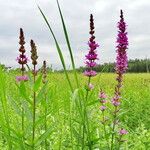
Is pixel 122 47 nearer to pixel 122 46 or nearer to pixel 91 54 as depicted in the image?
pixel 122 46

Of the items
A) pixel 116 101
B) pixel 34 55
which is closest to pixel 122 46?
pixel 116 101

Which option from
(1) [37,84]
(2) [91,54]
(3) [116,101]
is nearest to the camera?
(1) [37,84]

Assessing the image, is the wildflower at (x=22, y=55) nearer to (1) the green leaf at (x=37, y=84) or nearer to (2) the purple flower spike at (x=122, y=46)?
(1) the green leaf at (x=37, y=84)

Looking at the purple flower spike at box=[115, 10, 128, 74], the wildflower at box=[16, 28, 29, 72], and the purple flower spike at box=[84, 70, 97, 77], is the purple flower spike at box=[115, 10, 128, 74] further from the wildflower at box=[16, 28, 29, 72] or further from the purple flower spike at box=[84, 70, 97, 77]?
the wildflower at box=[16, 28, 29, 72]

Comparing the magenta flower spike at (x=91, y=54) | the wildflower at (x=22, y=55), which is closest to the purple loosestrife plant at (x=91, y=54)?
the magenta flower spike at (x=91, y=54)

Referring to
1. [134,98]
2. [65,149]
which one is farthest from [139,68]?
[65,149]

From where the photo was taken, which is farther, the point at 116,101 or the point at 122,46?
the point at 116,101

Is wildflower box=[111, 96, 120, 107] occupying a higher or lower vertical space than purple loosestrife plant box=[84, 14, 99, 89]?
lower

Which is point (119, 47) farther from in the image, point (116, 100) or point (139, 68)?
point (139, 68)

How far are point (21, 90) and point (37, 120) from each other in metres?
0.21

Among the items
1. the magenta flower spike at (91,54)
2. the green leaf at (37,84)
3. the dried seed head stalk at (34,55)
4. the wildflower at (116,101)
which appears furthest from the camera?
the wildflower at (116,101)

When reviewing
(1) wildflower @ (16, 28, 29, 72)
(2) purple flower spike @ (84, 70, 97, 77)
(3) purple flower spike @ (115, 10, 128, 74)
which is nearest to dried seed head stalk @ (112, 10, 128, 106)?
(3) purple flower spike @ (115, 10, 128, 74)

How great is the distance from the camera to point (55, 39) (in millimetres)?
2145

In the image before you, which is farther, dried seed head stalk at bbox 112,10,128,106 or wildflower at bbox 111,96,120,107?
wildflower at bbox 111,96,120,107
